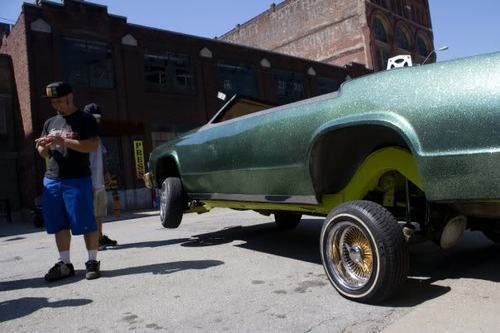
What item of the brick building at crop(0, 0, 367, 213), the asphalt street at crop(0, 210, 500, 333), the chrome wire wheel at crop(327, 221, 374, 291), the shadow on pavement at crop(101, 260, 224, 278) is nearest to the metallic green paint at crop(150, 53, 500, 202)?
the chrome wire wheel at crop(327, 221, 374, 291)

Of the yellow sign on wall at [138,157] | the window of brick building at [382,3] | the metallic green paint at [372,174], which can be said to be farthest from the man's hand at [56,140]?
Result: the window of brick building at [382,3]

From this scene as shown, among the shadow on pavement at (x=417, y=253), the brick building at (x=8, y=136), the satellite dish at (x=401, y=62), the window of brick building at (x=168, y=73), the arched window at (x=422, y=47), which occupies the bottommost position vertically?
the shadow on pavement at (x=417, y=253)

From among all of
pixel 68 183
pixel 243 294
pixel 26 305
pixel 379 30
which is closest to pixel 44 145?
pixel 68 183

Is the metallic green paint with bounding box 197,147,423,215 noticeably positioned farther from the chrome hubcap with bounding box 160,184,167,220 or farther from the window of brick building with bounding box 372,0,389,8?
the window of brick building with bounding box 372,0,389,8

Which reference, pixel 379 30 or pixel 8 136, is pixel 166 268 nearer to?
pixel 8 136

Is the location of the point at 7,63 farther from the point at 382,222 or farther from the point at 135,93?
the point at 382,222

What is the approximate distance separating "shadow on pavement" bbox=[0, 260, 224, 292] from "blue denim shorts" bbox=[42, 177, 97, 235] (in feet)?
1.46

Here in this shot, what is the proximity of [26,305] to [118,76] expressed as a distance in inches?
644

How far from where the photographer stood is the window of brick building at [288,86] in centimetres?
2558

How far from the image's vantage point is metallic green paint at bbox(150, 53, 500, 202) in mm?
2393

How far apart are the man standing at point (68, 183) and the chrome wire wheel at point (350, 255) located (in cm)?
217

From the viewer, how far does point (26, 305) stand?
11.0 feet

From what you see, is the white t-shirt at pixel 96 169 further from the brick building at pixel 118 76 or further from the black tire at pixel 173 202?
the brick building at pixel 118 76

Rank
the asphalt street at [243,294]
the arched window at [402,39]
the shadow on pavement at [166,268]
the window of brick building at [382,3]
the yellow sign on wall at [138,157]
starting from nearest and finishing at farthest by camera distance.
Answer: the asphalt street at [243,294]
the shadow on pavement at [166,268]
the yellow sign on wall at [138,157]
the window of brick building at [382,3]
the arched window at [402,39]
